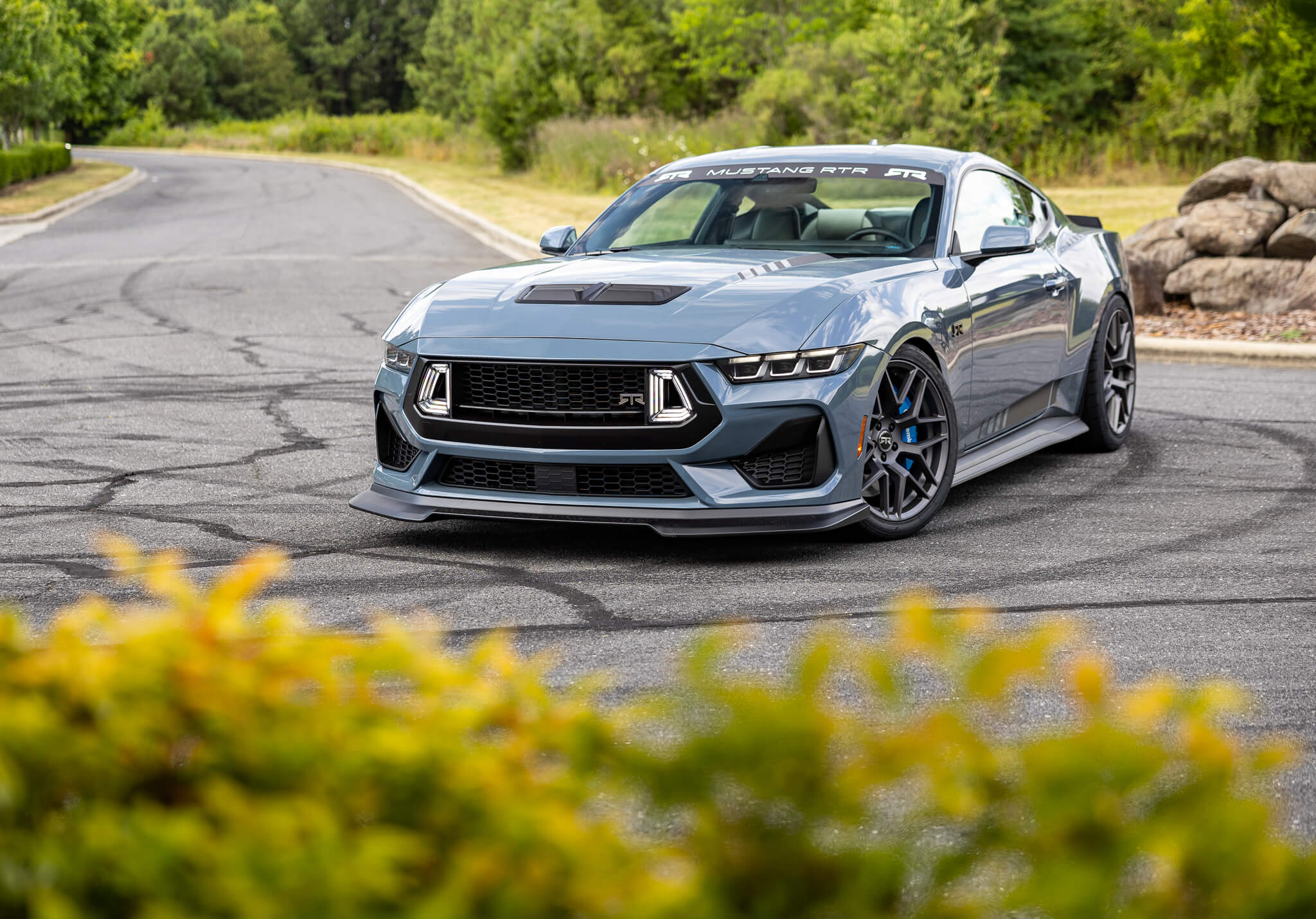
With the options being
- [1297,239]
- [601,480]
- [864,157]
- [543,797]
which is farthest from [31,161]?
[543,797]

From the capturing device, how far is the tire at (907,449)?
598cm

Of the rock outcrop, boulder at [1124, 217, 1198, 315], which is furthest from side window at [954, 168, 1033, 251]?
the rock outcrop

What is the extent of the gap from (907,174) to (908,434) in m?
1.62

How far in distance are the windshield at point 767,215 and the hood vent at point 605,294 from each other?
1062 mm

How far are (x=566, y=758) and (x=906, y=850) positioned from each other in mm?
354

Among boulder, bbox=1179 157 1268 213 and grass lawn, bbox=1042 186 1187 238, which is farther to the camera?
grass lawn, bbox=1042 186 1187 238

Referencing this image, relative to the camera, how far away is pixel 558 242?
7.67 meters

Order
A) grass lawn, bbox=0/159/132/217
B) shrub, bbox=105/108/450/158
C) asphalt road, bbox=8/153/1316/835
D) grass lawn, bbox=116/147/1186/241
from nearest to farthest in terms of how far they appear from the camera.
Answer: asphalt road, bbox=8/153/1316/835 → grass lawn, bbox=116/147/1186/241 → grass lawn, bbox=0/159/132/217 → shrub, bbox=105/108/450/158

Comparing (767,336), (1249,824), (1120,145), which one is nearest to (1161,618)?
(767,336)

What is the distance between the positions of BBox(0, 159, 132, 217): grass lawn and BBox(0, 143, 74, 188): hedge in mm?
192

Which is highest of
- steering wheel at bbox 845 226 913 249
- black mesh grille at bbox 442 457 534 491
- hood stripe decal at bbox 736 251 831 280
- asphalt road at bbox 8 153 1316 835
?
steering wheel at bbox 845 226 913 249

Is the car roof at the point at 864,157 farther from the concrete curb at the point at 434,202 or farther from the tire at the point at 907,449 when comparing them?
the concrete curb at the point at 434,202

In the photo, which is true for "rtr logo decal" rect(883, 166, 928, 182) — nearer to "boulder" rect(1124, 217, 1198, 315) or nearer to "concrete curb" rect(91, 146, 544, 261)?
"concrete curb" rect(91, 146, 544, 261)

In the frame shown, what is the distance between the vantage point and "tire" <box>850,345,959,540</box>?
19.6 feet
